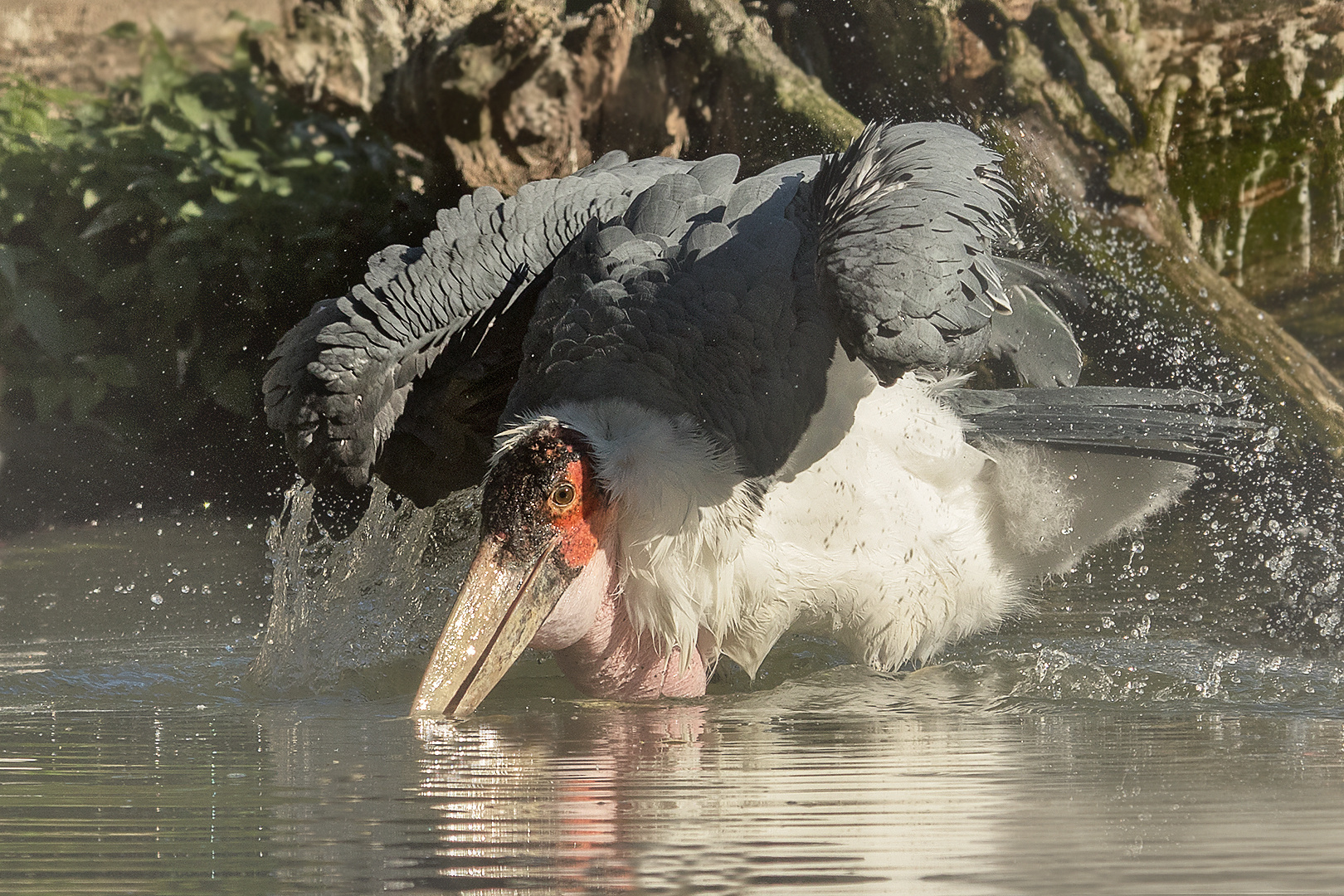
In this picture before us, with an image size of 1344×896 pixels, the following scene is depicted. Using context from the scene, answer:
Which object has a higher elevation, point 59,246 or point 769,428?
point 59,246

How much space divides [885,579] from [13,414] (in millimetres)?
4038

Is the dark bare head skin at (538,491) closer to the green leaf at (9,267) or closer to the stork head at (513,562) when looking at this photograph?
the stork head at (513,562)

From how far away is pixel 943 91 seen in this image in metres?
5.86

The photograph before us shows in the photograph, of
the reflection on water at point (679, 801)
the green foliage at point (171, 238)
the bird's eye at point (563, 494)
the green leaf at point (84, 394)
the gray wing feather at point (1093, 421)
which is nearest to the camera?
the reflection on water at point (679, 801)

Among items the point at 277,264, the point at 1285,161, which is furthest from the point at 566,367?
the point at 1285,161

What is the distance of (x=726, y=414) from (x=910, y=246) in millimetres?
444

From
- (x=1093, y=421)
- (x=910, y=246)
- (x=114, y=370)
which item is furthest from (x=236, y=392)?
(x=910, y=246)

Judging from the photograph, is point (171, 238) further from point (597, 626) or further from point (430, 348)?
point (597, 626)

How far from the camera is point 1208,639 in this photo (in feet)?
11.4

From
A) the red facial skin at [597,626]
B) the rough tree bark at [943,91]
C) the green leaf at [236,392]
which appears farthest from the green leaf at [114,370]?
the red facial skin at [597,626]

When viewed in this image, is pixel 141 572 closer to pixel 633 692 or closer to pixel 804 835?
pixel 633 692

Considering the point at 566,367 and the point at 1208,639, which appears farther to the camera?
the point at 1208,639

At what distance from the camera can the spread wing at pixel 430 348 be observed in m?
3.02

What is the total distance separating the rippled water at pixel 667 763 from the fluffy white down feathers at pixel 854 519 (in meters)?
0.16
